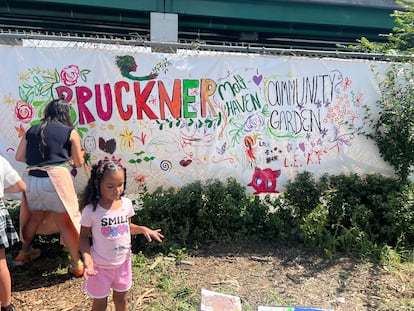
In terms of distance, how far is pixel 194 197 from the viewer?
13.0ft

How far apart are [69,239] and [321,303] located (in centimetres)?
219

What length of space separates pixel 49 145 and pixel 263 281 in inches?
86.8

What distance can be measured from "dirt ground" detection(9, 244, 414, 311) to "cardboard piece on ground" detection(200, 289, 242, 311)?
8 cm

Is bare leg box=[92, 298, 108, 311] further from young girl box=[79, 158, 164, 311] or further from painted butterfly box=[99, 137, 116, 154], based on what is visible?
painted butterfly box=[99, 137, 116, 154]

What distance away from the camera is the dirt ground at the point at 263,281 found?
3.10 metres

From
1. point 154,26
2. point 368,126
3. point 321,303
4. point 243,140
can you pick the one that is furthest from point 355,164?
point 154,26

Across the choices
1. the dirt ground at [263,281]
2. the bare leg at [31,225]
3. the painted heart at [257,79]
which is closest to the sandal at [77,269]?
the dirt ground at [263,281]

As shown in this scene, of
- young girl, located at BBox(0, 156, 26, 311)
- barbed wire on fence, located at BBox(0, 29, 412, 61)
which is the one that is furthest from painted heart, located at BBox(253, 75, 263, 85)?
young girl, located at BBox(0, 156, 26, 311)

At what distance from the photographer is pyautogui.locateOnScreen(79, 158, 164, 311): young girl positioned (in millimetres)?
2346

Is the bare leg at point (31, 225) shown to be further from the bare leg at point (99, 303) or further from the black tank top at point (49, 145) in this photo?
the bare leg at point (99, 303)

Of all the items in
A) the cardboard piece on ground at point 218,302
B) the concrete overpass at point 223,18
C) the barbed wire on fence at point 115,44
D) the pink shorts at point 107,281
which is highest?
the concrete overpass at point 223,18

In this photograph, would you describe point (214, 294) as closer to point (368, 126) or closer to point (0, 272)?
point (0, 272)

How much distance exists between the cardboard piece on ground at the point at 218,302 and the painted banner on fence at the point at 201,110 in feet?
4.49

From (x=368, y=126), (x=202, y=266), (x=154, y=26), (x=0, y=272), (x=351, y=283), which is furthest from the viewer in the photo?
(x=154, y=26)
